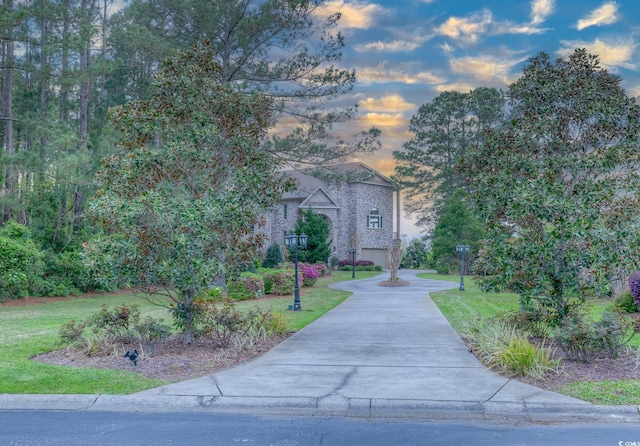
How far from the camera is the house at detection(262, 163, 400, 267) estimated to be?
140ft

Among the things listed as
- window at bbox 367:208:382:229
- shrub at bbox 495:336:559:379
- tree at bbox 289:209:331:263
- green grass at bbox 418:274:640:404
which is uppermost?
window at bbox 367:208:382:229

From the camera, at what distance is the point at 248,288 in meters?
21.5

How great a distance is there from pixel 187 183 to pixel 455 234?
31.7m

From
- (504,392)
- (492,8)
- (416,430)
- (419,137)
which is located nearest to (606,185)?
(504,392)

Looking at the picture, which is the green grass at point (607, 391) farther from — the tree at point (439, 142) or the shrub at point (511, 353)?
the tree at point (439, 142)

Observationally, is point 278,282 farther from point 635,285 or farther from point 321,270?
point 635,285

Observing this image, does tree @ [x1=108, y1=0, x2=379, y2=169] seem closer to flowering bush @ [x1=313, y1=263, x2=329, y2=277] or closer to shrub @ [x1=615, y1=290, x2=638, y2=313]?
flowering bush @ [x1=313, y1=263, x2=329, y2=277]

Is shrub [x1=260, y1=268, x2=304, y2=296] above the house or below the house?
below

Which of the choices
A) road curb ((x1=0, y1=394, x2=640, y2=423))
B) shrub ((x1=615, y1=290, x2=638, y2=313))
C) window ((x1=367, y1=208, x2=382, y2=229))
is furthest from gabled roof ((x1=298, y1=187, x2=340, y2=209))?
road curb ((x1=0, y1=394, x2=640, y2=423))

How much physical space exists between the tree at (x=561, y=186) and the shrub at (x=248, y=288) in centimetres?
1330

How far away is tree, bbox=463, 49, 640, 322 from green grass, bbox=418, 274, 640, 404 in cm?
103

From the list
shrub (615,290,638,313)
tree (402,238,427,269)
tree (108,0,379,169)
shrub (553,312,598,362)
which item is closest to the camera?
shrub (553,312,598,362)

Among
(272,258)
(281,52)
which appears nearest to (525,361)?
(281,52)

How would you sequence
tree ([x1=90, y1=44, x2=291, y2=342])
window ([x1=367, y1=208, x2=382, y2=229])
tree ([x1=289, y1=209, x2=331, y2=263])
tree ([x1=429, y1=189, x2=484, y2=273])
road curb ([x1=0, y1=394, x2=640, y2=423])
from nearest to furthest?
1. road curb ([x1=0, y1=394, x2=640, y2=423])
2. tree ([x1=90, y1=44, x2=291, y2=342])
3. tree ([x1=289, y1=209, x2=331, y2=263])
4. tree ([x1=429, y1=189, x2=484, y2=273])
5. window ([x1=367, y1=208, x2=382, y2=229])
